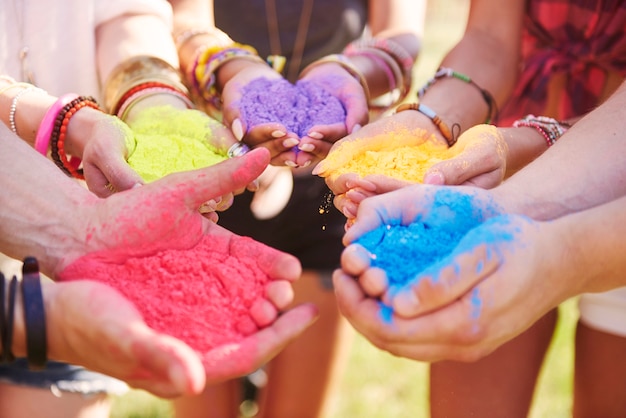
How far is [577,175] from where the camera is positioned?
1.19m

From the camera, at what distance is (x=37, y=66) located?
1.41m

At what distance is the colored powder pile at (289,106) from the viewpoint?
4.88 ft

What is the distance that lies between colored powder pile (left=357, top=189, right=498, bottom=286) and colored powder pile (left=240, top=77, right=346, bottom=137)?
0.43m

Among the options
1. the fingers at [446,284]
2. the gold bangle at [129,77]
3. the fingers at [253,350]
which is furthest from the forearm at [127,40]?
the fingers at [446,284]

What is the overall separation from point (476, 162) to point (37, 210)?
2.74 ft

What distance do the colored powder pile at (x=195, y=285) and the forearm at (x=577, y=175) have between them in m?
0.47

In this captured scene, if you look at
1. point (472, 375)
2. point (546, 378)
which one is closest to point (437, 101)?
point (472, 375)

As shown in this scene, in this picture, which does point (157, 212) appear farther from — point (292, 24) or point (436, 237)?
point (292, 24)

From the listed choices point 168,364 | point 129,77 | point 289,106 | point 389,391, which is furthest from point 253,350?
point 389,391

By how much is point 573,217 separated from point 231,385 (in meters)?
1.26

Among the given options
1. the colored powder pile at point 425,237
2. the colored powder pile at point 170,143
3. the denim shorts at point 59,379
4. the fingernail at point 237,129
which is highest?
the colored powder pile at point 425,237

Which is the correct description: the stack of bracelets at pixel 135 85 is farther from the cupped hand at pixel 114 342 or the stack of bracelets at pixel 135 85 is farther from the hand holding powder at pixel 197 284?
the cupped hand at pixel 114 342

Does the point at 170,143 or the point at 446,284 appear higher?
the point at 446,284

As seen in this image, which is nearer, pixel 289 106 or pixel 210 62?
pixel 289 106
